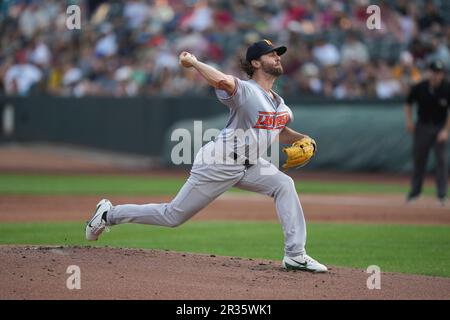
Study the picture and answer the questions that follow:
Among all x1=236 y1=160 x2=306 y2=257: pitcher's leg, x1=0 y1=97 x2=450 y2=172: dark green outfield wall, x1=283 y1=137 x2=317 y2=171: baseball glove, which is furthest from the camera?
x1=0 y1=97 x2=450 y2=172: dark green outfield wall

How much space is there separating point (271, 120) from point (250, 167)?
1.48 feet

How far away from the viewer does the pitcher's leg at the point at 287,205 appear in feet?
24.7

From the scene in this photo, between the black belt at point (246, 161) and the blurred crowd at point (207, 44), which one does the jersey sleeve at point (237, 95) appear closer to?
the black belt at point (246, 161)

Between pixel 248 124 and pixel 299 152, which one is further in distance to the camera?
pixel 299 152

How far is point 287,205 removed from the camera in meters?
7.57

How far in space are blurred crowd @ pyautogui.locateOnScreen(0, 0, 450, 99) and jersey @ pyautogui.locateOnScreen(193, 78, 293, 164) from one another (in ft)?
39.2

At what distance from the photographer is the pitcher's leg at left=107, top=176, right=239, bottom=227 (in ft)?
24.6

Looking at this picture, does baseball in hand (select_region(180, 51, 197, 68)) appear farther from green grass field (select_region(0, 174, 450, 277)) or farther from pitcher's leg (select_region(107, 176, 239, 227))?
green grass field (select_region(0, 174, 450, 277))

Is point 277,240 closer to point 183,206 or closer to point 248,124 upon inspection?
point 183,206

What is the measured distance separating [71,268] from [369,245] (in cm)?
432

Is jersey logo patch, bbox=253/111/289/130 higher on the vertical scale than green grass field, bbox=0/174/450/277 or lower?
higher

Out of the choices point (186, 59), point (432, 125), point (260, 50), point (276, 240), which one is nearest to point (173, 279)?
point (186, 59)

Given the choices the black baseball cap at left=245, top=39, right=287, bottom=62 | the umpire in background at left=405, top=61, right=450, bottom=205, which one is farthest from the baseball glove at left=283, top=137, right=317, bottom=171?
the umpire in background at left=405, top=61, right=450, bottom=205

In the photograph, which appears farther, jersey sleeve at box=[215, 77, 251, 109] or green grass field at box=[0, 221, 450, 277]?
green grass field at box=[0, 221, 450, 277]
